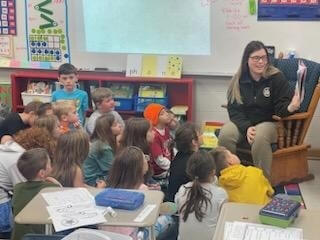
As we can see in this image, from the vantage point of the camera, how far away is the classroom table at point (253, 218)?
6.16 ft

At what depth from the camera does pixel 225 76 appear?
5020mm

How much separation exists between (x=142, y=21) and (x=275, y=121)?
1.65 m

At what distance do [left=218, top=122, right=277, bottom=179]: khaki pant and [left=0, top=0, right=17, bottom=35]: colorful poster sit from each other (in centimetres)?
245

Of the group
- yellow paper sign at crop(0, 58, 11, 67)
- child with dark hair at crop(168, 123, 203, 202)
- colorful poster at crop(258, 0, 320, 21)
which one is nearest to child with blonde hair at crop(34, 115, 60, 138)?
child with dark hair at crop(168, 123, 203, 202)

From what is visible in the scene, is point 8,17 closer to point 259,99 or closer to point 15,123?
point 15,123

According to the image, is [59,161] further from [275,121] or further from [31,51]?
[31,51]

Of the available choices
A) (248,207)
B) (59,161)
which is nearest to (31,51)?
(59,161)

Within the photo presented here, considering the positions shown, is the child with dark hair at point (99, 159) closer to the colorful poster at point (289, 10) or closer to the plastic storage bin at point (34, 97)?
the plastic storage bin at point (34, 97)

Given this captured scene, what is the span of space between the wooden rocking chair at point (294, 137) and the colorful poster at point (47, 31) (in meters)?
2.14

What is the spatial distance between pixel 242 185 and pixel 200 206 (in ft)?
1.45

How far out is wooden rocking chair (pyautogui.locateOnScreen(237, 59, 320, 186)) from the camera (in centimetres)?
416

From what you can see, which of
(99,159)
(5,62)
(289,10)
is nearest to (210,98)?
(289,10)

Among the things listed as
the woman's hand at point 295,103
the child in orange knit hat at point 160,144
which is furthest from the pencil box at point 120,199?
the woman's hand at point 295,103

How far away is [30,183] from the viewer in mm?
2594
